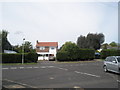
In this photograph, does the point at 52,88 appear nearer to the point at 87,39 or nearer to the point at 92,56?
the point at 92,56

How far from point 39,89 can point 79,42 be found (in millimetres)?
66196

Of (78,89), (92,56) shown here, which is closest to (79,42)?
(92,56)

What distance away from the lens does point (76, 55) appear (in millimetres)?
37000

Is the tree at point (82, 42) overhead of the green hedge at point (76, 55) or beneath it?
overhead

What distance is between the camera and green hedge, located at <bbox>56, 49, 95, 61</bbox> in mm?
36312

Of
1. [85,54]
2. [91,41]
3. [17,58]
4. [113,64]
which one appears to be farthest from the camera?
[91,41]

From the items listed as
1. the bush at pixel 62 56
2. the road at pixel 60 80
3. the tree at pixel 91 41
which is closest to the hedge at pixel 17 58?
the bush at pixel 62 56

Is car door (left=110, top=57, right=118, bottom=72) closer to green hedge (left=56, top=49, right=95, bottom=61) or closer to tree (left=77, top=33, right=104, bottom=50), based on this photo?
green hedge (left=56, top=49, right=95, bottom=61)

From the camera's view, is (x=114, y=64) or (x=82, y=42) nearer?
(x=114, y=64)

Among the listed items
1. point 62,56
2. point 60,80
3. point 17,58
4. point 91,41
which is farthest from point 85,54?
point 91,41

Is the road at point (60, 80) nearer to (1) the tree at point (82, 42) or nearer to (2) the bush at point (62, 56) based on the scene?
(2) the bush at point (62, 56)

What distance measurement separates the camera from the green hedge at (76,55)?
119ft

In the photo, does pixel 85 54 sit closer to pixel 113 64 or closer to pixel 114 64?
pixel 113 64

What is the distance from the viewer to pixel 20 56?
30.6 m
